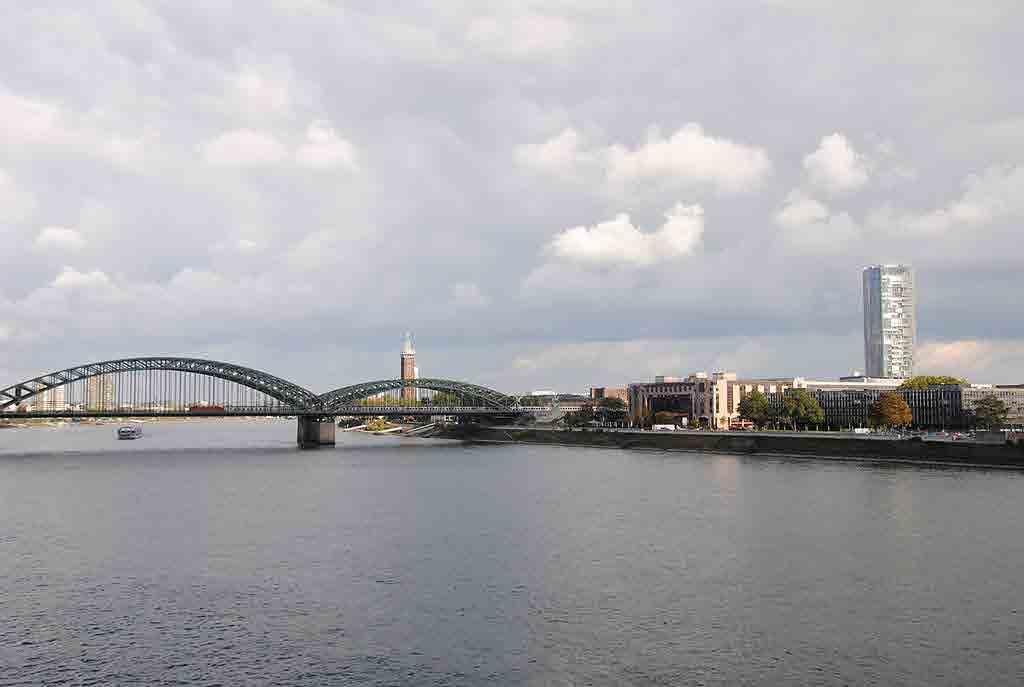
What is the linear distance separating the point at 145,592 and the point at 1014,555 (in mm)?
36202

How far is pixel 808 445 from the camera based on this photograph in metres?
105

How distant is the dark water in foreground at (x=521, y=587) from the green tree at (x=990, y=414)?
69492mm

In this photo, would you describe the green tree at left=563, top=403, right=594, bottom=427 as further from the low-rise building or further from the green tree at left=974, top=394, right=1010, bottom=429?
the green tree at left=974, top=394, right=1010, bottom=429

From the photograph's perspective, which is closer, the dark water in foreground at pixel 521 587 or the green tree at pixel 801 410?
the dark water in foreground at pixel 521 587

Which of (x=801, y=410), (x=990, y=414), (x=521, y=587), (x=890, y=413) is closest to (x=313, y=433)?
(x=801, y=410)

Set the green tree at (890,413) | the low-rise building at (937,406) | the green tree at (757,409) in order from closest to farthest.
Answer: the green tree at (890,413), the low-rise building at (937,406), the green tree at (757,409)

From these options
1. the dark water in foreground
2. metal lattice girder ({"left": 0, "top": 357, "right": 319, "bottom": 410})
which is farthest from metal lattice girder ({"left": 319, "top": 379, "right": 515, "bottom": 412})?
the dark water in foreground

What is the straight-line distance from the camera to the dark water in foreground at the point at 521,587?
2606 cm

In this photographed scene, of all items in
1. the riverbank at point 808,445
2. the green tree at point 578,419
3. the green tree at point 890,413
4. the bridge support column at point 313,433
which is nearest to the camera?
the riverbank at point 808,445

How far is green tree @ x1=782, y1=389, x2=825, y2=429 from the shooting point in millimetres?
143500

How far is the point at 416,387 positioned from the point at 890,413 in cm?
9523

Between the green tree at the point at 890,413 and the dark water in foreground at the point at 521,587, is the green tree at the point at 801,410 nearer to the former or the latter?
the green tree at the point at 890,413

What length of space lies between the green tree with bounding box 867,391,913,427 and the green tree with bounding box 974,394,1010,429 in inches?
398

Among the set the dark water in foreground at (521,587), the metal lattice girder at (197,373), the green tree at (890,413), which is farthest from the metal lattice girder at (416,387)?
the dark water in foreground at (521,587)
